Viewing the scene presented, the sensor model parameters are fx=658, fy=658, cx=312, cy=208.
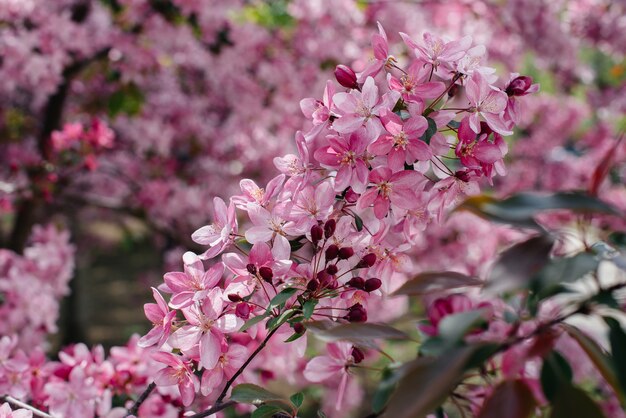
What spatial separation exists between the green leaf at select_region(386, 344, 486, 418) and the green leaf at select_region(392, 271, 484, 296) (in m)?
0.15

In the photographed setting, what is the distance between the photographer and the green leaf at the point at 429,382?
0.54 metres

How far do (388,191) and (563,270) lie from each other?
353 millimetres

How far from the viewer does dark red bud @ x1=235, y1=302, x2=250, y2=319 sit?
0.92 metres

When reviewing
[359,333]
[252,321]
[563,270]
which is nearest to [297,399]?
[252,321]

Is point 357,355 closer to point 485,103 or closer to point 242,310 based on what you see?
point 242,310

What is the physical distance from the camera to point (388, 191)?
0.93m

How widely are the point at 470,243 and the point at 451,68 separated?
11.3ft

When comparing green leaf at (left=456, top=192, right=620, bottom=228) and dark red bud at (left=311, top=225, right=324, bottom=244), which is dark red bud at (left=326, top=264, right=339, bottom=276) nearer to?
dark red bud at (left=311, top=225, right=324, bottom=244)

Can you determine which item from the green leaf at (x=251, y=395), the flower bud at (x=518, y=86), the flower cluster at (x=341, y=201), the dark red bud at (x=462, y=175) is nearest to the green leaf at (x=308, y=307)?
the flower cluster at (x=341, y=201)

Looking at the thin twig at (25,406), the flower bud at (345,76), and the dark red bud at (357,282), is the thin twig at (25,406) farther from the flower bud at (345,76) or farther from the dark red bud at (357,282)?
the flower bud at (345,76)

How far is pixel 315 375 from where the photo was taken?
1.05 meters

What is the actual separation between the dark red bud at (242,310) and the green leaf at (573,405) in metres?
0.46

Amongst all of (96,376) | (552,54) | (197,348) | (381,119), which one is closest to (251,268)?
(197,348)

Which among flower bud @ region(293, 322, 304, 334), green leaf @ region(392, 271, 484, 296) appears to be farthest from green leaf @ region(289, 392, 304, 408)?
green leaf @ region(392, 271, 484, 296)
